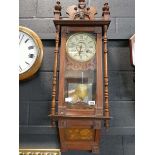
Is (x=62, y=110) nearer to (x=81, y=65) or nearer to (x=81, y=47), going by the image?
(x=81, y=65)

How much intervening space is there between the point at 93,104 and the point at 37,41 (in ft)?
1.87

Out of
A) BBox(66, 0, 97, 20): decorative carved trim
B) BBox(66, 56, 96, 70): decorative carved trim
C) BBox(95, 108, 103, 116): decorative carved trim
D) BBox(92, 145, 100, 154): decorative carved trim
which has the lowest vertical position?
BBox(92, 145, 100, 154): decorative carved trim

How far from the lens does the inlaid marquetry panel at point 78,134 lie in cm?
179

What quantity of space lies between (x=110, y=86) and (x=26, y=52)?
1.91ft

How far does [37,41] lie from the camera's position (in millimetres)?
1954

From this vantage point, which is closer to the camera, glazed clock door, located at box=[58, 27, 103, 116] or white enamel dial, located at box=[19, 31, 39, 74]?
glazed clock door, located at box=[58, 27, 103, 116]

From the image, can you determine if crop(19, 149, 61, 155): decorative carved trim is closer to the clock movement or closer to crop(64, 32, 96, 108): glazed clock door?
the clock movement

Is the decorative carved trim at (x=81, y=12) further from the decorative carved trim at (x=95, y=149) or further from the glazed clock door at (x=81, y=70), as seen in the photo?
the decorative carved trim at (x=95, y=149)

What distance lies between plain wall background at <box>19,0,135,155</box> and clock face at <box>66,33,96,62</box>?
240 mm

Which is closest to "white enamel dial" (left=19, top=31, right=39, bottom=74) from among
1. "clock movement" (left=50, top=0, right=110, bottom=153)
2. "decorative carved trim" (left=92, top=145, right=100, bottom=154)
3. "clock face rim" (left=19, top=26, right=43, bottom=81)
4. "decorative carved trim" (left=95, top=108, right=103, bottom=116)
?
"clock face rim" (left=19, top=26, right=43, bottom=81)

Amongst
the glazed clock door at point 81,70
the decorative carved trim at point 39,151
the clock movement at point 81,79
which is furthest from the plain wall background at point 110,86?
the glazed clock door at point 81,70

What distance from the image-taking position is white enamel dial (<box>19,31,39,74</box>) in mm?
1935

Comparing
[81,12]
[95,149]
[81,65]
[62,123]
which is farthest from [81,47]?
[95,149]
